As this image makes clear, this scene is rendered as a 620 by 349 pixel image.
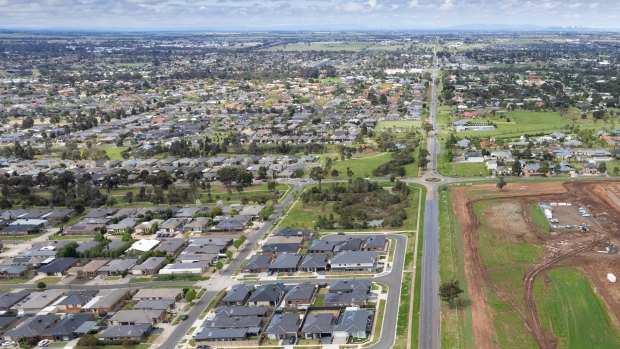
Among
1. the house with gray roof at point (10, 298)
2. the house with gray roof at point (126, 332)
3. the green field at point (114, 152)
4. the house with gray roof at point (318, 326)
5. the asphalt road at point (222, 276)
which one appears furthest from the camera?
the green field at point (114, 152)

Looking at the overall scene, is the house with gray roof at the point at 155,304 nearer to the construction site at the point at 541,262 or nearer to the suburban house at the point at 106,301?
A: the suburban house at the point at 106,301

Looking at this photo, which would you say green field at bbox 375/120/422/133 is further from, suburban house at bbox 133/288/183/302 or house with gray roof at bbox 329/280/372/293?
suburban house at bbox 133/288/183/302

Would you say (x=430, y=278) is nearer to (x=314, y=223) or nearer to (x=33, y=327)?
(x=314, y=223)

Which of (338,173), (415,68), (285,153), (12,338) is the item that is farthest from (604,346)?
(415,68)

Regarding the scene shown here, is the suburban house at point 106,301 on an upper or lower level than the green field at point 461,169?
lower

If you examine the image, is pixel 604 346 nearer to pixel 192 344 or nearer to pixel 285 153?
pixel 192 344

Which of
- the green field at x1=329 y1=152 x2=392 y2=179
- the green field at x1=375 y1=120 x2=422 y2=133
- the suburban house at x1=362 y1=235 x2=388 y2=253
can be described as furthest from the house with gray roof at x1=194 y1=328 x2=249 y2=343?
the green field at x1=375 y1=120 x2=422 y2=133

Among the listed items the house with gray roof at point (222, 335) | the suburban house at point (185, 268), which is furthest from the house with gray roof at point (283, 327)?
the suburban house at point (185, 268)
